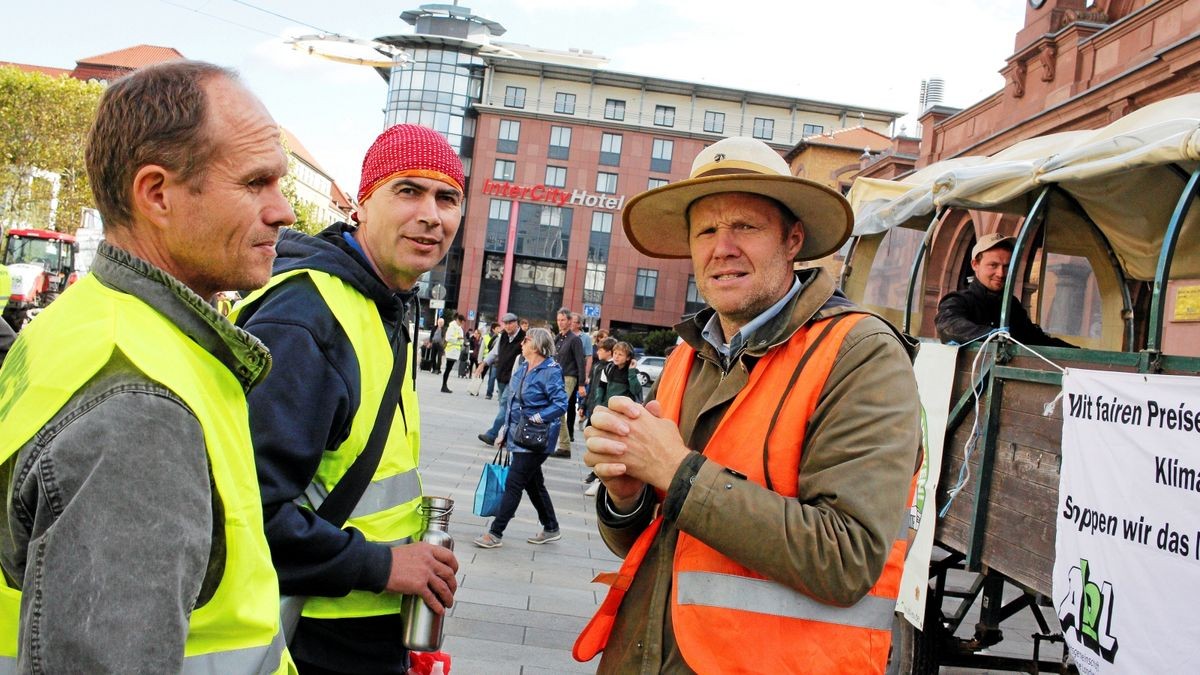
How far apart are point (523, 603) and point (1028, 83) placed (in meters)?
12.8

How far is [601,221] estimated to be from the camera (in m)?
65.6

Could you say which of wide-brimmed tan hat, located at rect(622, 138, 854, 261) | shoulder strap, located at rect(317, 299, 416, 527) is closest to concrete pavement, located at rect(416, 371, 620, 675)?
shoulder strap, located at rect(317, 299, 416, 527)

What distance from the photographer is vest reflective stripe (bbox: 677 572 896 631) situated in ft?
6.37

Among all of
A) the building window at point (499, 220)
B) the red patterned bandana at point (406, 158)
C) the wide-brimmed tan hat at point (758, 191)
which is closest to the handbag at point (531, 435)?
the wide-brimmed tan hat at point (758, 191)

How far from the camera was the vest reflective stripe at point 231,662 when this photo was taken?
4.00ft

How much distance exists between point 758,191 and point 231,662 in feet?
5.37

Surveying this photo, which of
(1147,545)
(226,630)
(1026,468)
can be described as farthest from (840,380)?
(1026,468)

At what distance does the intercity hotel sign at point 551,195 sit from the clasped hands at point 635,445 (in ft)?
207

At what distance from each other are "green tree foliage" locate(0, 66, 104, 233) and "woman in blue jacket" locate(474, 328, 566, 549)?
3847 centimetres

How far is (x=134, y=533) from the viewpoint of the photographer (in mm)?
1064

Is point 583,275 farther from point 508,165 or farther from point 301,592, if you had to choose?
point 301,592

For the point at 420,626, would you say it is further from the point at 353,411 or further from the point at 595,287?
the point at 595,287

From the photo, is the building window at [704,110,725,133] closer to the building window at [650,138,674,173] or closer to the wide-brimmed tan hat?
the building window at [650,138,674,173]

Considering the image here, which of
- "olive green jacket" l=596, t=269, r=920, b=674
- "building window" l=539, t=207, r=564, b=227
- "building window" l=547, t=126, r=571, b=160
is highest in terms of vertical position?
"building window" l=547, t=126, r=571, b=160
